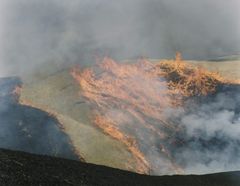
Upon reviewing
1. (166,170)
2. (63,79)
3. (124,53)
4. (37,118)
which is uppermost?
(124,53)

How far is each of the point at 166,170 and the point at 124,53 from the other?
180 ft

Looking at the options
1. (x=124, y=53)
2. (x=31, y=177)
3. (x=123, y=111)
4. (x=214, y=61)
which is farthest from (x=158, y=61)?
(x=31, y=177)

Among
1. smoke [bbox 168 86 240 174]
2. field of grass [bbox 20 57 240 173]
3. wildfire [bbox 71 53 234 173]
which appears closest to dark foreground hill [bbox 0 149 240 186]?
field of grass [bbox 20 57 240 173]

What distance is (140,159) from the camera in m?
117

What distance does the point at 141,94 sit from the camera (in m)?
147

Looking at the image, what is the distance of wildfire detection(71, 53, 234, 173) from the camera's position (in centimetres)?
12675

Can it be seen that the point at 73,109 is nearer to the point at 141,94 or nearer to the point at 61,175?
the point at 141,94

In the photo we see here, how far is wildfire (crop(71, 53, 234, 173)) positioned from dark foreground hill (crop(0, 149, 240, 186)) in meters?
45.0

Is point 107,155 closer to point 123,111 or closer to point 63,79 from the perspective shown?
point 123,111

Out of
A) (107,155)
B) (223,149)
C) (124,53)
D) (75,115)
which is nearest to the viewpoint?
(107,155)

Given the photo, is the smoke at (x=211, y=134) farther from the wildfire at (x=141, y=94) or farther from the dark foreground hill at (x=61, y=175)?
the dark foreground hill at (x=61, y=175)

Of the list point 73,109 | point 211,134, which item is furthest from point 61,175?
point 211,134

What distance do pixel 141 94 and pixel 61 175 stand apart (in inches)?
3845

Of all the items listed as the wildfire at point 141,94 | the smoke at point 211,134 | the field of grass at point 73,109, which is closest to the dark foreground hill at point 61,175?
the field of grass at point 73,109
